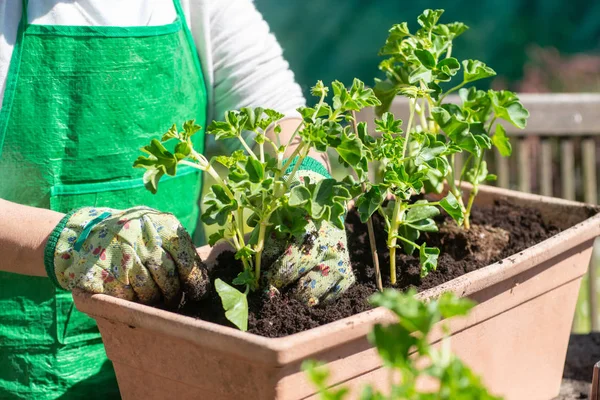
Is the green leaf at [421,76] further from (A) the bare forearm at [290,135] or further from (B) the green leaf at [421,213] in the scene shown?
(A) the bare forearm at [290,135]

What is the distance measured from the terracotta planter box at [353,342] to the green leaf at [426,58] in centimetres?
31

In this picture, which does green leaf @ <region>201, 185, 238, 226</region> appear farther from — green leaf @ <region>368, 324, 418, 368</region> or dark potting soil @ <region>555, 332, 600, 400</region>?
dark potting soil @ <region>555, 332, 600, 400</region>

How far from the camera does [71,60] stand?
134 centimetres

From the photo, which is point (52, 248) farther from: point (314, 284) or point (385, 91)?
point (385, 91)

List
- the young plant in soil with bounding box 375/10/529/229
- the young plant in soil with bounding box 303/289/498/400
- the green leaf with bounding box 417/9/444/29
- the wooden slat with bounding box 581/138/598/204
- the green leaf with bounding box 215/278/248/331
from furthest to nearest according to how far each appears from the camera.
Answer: the wooden slat with bounding box 581/138/598/204
the green leaf with bounding box 417/9/444/29
the young plant in soil with bounding box 375/10/529/229
the green leaf with bounding box 215/278/248/331
the young plant in soil with bounding box 303/289/498/400

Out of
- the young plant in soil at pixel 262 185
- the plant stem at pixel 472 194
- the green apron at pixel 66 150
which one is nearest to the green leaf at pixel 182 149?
the young plant in soil at pixel 262 185

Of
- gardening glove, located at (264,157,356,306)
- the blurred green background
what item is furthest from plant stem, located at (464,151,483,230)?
the blurred green background

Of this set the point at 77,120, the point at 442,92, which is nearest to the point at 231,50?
the point at 77,120

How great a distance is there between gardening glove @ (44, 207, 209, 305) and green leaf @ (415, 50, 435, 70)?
442 millimetres

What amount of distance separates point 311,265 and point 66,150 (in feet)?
1.76

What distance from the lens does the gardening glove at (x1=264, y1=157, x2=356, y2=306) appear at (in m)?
1.07

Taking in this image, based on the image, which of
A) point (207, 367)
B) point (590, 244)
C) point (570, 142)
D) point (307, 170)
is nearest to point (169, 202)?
point (307, 170)

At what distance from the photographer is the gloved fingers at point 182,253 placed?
1.06 m

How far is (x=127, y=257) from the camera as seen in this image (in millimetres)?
1031
